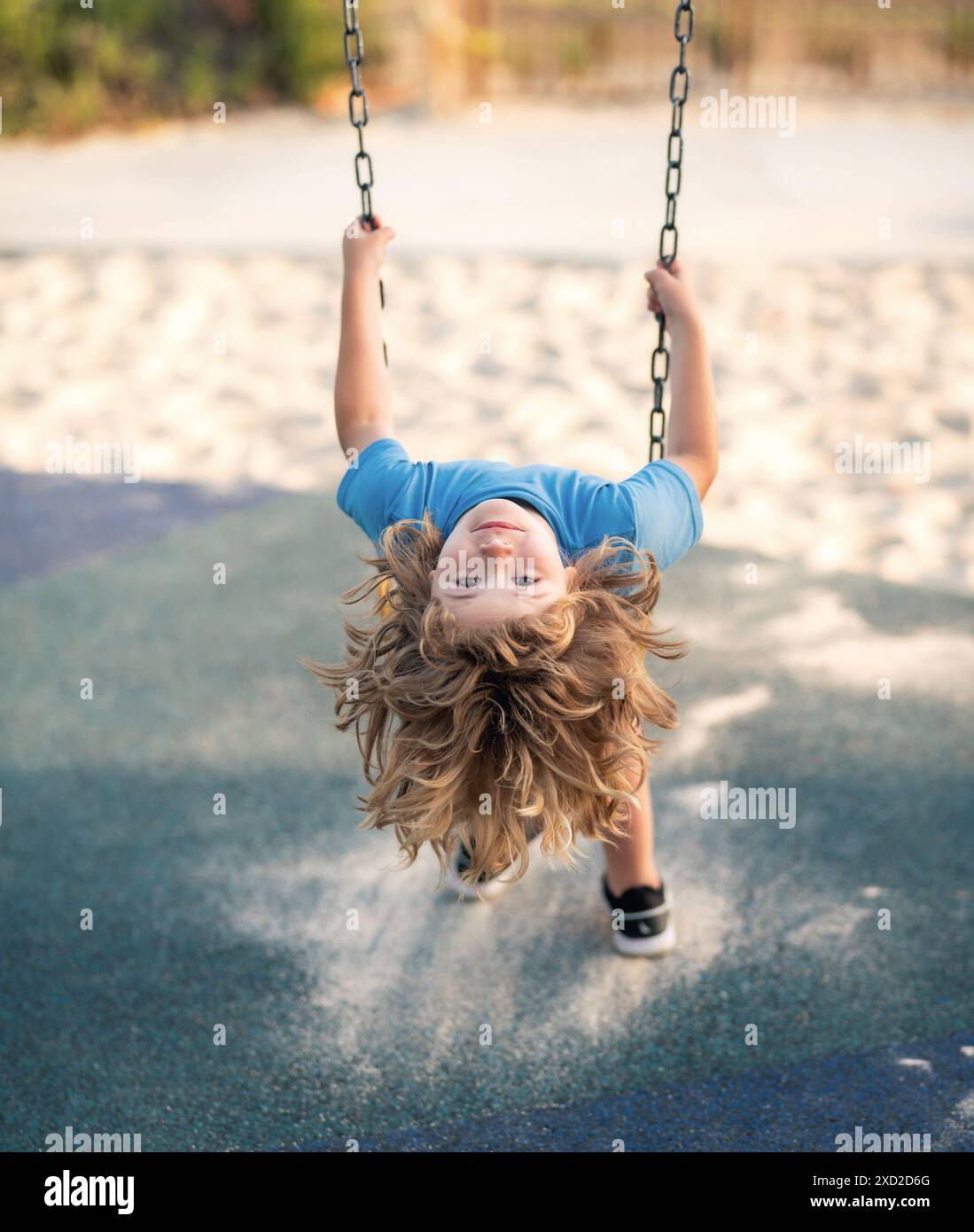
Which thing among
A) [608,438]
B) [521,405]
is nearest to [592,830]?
[608,438]

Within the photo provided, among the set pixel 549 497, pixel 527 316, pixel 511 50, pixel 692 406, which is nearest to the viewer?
pixel 549 497

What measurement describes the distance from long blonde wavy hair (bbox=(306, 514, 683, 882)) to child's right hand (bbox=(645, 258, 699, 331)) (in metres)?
0.54

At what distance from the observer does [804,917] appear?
8.50 feet

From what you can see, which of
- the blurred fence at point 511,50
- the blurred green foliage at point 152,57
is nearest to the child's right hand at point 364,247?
the blurred green foliage at point 152,57

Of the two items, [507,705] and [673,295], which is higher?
[673,295]

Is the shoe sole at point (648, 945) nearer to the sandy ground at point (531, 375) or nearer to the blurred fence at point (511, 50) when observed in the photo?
the sandy ground at point (531, 375)

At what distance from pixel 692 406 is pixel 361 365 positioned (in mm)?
643

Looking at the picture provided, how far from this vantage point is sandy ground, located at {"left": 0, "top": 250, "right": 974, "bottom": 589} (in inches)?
184

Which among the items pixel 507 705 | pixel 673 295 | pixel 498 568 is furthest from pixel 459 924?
pixel 673 295

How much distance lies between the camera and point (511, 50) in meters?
11.9

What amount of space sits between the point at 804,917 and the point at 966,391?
3.58 meters

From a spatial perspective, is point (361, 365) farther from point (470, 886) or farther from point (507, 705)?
point (470, 886)

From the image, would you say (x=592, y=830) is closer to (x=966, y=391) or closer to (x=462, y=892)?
(x=462, y=892)

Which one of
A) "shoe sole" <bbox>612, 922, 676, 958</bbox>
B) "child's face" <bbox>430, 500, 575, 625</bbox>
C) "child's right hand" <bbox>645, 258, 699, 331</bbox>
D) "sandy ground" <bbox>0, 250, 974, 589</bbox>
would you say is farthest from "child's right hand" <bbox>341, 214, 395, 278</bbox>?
"sandy ground" <bbox>0, 250, 974, 589</bbox>
